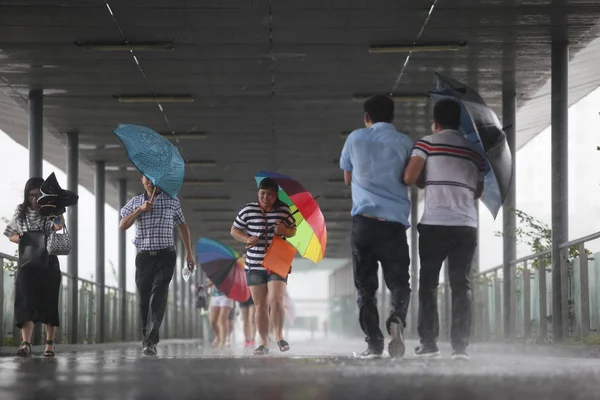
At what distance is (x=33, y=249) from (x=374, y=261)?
3767mm

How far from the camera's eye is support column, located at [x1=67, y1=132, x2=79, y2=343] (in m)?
21.6

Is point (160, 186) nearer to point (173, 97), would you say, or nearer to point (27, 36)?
point (27, 36)

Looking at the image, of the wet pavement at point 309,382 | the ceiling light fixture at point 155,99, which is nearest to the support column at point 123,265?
the ceiling light fixture at point 155,99

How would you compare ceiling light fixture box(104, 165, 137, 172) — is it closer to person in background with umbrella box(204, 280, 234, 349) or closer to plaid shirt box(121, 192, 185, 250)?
person in background with umbrella box(204, 280, 234, 349)

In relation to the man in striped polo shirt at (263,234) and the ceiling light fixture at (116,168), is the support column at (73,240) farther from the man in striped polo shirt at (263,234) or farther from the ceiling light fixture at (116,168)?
the man in striped polo shirt at (263,234)

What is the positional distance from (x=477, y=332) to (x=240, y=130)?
21.6 feet

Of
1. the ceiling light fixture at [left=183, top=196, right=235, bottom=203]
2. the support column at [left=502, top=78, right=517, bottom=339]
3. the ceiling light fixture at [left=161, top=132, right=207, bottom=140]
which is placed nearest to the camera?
the support column at [left=502, top=78, right=517, bottom=339]

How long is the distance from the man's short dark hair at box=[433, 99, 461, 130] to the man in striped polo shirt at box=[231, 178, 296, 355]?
328 centimetres

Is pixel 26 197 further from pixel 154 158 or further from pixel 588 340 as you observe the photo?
pixel 588 340

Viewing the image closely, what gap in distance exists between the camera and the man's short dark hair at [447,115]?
8.42m

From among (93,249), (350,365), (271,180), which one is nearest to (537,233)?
(271,180)

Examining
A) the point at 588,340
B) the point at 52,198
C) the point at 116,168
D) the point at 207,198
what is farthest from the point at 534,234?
the point at 207,198

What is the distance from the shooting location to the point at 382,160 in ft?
27.4

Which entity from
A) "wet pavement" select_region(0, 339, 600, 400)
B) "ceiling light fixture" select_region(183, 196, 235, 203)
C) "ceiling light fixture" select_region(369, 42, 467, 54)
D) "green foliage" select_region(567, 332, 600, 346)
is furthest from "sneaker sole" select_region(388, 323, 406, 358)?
"ceiling light fixture" select_region(183, 196, 235, 203)
